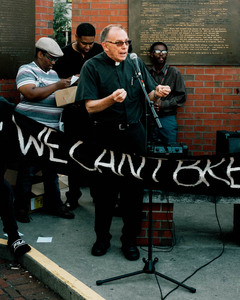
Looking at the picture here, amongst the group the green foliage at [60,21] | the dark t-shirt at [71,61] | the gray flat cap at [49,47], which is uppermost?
the green foliage at [60,21]

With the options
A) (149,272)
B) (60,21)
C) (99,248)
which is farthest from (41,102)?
(60,21)

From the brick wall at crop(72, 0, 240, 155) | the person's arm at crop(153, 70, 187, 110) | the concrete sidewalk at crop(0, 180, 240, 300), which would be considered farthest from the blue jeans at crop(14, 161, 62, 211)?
the brick wall at crop(72, 0, 240, 155)

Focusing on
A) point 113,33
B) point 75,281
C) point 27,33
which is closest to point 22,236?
point 75,281

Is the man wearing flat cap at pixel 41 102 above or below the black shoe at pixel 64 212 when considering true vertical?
above

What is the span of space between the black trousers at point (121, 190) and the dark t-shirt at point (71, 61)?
167cm

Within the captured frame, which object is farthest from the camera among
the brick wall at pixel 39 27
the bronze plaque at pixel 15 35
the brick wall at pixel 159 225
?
the brick wall at pixel 39 27

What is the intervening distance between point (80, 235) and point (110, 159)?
1.42 meters

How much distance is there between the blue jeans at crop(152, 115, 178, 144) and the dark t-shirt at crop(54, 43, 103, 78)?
1.34m

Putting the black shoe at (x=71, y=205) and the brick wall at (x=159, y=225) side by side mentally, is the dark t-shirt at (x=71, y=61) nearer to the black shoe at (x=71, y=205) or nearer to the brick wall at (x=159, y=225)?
the black shoe at (x=71, y=205)

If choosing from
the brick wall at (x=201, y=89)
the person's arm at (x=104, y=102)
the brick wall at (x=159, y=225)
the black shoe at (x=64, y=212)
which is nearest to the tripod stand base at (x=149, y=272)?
the brick wall at (x=159, y=225)

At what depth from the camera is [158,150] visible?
4617mm

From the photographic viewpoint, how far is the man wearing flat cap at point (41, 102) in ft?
17.6

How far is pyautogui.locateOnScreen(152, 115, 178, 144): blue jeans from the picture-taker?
6.52 meters

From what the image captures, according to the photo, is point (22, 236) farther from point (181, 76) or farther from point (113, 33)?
point (181, 76)
